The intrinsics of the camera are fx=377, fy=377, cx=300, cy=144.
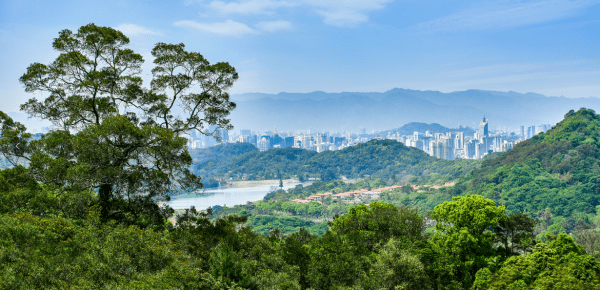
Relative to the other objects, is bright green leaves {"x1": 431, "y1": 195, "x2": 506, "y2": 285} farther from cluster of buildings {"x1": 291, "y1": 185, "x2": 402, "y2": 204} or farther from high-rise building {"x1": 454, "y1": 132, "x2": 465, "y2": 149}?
high-rise building {"x1": 454, "y1": 132, "x2": 465, "y2": 149}

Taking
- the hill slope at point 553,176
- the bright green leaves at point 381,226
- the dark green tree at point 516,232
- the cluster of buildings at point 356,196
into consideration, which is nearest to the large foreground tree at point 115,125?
the bright green leaves at point 381,226

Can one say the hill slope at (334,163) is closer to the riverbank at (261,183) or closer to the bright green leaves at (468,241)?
the riverbank at (261,183)

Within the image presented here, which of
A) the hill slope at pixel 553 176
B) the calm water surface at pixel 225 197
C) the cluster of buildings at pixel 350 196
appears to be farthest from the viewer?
the calm water surface at pixel 225 197

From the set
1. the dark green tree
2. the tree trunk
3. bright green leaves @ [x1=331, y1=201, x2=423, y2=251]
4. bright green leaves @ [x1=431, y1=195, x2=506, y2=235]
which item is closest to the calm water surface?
bright green leaves @ [x1=331, y1=201, x2=423, y2=251]

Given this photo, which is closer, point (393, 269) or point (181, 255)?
point (181, 255)

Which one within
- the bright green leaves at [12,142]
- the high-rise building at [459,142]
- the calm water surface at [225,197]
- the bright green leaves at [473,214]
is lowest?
the calm water surface at [225,197]

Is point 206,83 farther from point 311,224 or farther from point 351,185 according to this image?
point 351,185

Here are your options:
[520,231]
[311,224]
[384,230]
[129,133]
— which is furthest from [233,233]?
[311,224]
